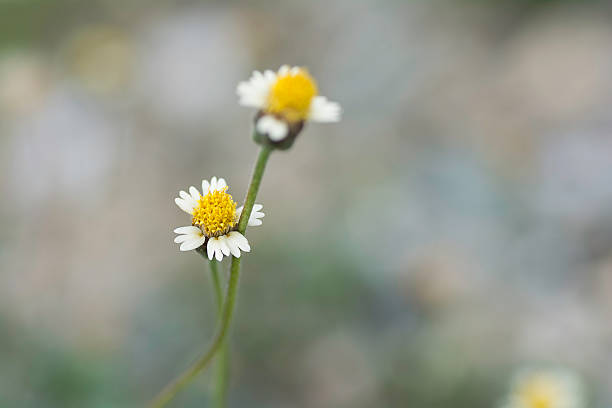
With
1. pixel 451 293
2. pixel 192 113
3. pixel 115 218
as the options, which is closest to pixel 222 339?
pixel 451 293

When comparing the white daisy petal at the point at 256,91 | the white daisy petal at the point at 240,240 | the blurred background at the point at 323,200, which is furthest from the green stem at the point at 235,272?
the blurred background at the point at 323,200

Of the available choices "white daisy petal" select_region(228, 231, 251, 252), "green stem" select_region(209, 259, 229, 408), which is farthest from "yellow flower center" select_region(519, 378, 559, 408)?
"white daisy petal" select_region(228, 231, 251, 252)

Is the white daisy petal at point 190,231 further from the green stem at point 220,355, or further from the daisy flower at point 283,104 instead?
the daisy flower at point 283,104

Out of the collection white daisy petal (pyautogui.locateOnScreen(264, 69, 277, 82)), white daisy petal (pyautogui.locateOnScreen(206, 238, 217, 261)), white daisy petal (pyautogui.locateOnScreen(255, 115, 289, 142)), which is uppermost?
white daisy petal (pyautogui.locateOnScreen(264, 69, 277, 82))

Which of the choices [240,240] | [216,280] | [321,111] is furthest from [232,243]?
[321,111]

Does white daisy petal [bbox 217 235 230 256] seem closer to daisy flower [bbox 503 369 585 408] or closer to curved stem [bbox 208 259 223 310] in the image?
curved stem [bbox 208 259 223 310]

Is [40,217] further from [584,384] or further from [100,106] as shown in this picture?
[584,384]
